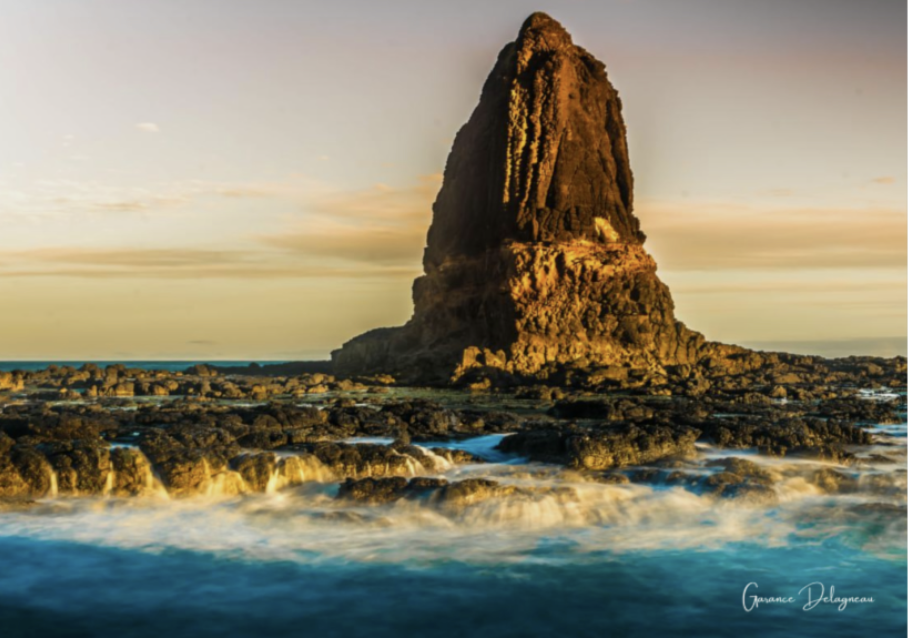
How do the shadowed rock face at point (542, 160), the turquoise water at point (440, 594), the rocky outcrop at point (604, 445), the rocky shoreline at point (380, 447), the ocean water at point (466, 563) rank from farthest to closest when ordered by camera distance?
the shadowed rock face at point (542, 160)
the rocky outcrop at point (604, 445)
the rocky shoreline at point (380, 447)
the ocean water at point (466, 563)
the turquoise water at point (440, 594)

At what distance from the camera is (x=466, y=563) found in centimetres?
1469

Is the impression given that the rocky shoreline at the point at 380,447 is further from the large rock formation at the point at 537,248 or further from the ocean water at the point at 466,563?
the large rock formation at the point at 537,248

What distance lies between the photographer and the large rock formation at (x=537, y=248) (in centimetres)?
7044

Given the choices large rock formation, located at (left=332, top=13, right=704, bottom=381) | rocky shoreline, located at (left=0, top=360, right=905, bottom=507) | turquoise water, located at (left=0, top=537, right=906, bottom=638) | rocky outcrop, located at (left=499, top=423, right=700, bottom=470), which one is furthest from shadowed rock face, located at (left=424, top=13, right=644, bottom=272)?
turquoise water, located at (left=0, top=537, right=906, bottom=638)

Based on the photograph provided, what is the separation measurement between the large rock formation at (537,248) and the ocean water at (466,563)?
154 feet

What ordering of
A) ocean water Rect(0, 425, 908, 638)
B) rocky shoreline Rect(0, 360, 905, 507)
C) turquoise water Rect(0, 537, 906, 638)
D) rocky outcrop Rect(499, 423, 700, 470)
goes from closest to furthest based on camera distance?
turquoise water Rect(0, 537, 906, 638), ocean water Rect(0, 425, 908, 638), rocky shoreline Rect(0, 360, 905, 507), rocky outcrop Rect(499, 423, 700, 470)

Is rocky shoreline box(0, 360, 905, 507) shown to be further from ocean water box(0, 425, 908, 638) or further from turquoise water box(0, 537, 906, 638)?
turquoise water box(0, 537, 906, 638)

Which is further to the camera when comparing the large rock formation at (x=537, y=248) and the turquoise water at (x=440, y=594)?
the large rock formation at (x=537, y=248)

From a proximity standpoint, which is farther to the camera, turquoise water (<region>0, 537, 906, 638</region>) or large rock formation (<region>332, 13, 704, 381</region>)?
large rock formation (<region>332, 13, 704, 381</region>)

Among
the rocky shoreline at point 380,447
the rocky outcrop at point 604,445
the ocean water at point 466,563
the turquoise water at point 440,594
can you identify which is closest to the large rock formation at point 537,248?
the rocky shoreline at point 380,447

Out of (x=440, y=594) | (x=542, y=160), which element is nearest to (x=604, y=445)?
(x=440, y=594)

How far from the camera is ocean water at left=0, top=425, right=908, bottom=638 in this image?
12578 millimetres

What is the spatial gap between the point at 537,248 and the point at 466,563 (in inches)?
2357

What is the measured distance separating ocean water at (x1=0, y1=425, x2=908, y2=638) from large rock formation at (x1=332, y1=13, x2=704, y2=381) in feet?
154
